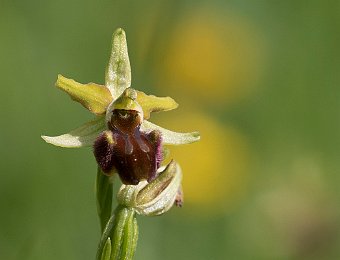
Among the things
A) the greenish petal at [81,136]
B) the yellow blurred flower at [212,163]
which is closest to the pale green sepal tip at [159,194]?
the greenish petal at [81,136]

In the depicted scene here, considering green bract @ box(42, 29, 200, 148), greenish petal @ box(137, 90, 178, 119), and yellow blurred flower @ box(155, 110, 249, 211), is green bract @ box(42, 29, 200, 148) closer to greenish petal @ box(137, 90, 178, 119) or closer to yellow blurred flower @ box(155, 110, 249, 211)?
greenish petal @ box(137, 90, 178, 119)

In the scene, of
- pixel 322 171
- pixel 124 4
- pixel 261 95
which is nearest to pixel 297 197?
pixel 322 171

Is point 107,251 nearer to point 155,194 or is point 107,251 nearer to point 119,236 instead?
point 119,236

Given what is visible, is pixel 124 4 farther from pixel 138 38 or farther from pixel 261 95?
→ pixel 261 95

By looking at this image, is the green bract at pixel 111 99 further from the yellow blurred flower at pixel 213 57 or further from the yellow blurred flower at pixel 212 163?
the yellow blurred flower at pixel 213 57

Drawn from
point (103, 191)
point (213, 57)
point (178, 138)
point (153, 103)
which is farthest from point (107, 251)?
point (213, 57)

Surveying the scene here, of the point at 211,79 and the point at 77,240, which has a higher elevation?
the point at 211,79
